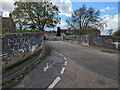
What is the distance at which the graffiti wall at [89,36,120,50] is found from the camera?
1057 cm

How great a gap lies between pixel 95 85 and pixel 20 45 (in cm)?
464

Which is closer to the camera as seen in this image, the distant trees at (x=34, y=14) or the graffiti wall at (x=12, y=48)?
the graffiti wall at (x=12, y=48)

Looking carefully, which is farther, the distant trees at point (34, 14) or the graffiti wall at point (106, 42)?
the distant trees at point (34, 14)

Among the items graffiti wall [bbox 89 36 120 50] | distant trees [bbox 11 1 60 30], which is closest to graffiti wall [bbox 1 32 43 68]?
graffiti wall [bbox 89 36 120 50]

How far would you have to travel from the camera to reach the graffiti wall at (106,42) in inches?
416

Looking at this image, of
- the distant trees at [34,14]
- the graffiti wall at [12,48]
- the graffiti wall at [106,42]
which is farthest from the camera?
the distant trees at [34,14]

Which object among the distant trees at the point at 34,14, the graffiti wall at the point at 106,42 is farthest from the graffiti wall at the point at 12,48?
the distant trees at the point at 34,14

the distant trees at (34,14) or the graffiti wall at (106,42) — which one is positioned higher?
the distant trees at (34,14)

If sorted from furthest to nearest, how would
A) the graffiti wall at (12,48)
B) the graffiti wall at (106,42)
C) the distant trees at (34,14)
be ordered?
the distant trees at (34,14)
the graffiti wall at (106,42)
the graffiti wall at (12,48)

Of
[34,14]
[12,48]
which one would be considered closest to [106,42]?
[12,48]

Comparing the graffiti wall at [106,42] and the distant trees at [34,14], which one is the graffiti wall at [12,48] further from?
the distant trees at [34,14]

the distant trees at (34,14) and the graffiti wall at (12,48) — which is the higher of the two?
the distant trees at (34,14)

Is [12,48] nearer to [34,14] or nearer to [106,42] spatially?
[106,42]

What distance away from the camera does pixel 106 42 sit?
39.4ft
